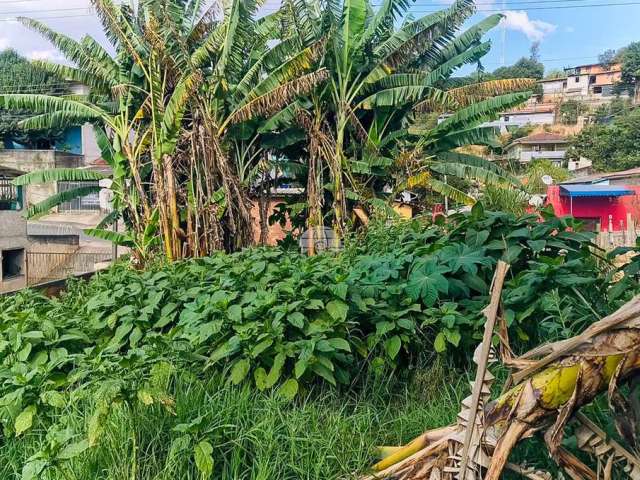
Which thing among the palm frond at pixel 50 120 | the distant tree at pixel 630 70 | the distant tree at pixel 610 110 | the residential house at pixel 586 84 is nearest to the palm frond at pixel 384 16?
the palm frond at pixel 50 120

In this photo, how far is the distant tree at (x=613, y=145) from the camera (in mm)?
32156

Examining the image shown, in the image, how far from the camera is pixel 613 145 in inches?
1318

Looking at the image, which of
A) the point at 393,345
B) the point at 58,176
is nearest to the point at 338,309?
the point at 393,345

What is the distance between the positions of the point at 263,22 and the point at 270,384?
10095 mm

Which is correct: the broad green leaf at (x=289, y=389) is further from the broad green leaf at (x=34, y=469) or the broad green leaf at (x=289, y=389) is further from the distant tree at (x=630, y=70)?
the distant tree at (x=630, y=70)

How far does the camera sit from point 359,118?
1234cm

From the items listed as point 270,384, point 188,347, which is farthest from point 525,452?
point 188,347

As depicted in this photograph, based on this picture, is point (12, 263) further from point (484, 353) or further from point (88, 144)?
point (484, 353)

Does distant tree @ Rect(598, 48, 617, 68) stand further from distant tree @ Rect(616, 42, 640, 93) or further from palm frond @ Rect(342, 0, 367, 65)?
palm frond @ Rect(342, 0, 367, 65)

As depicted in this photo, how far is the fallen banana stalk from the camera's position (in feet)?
4.59

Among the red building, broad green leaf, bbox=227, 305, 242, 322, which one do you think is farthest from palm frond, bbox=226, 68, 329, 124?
the red building

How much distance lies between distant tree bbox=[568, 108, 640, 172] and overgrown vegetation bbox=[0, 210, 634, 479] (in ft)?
108

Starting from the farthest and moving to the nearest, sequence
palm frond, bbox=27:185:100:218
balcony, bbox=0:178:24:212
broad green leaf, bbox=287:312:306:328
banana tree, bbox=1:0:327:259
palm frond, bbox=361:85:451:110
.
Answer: balcony, bbox=0:178:24:212 → palm frond, bbox=27:185:100:218 → palm frond, bbox=361:85:451:110 → banana tree, bbox=1:0:327:259 → broad green leaf, bbox=287:312:306:328

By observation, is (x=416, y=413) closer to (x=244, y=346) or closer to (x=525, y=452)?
(x=525, y=452)
